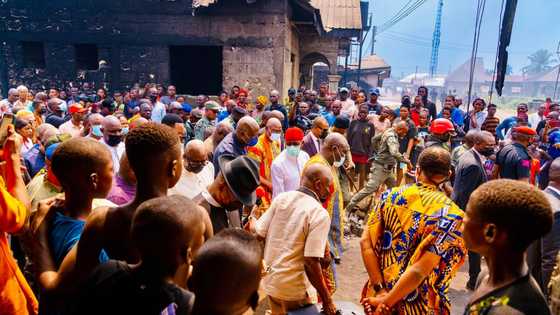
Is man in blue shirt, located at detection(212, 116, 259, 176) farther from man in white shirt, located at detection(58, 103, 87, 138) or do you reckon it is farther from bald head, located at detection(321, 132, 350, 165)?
man in white shirt, located at detection(58, 103, 87, 138)

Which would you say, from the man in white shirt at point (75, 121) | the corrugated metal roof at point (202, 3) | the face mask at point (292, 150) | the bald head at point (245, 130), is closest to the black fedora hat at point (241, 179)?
the face mask at point (292, 150)

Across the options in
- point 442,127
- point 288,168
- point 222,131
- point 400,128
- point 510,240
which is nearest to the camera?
point 510,240

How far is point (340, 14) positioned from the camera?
16859 millimetres

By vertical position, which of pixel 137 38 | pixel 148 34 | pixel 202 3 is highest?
pixel 202 3

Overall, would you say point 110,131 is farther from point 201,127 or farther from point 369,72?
point 369,72

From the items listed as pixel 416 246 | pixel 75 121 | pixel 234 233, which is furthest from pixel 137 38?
pixel 234 233

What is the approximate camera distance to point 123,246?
1.71 metres

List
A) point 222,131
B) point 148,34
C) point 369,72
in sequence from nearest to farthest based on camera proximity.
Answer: point 222,131 < point 148,34 < point 369,72

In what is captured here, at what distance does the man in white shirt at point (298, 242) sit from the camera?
2471 mm

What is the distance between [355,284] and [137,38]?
1061 cm

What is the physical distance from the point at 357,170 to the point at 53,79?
34.6ft

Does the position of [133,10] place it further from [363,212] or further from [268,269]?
[268,269]

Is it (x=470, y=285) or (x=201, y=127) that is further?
(x=201, y=127)

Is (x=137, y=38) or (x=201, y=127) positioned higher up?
(x=137, y=38)
